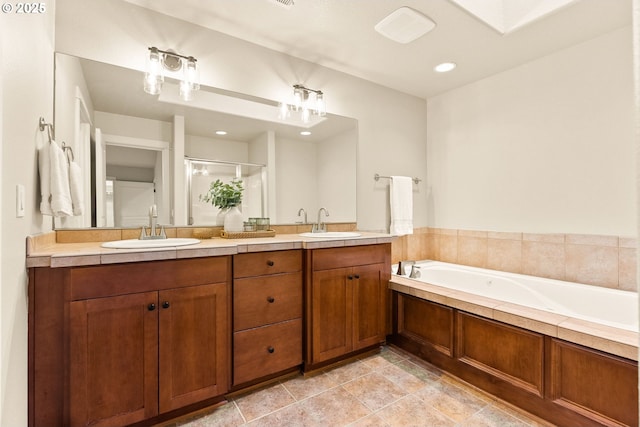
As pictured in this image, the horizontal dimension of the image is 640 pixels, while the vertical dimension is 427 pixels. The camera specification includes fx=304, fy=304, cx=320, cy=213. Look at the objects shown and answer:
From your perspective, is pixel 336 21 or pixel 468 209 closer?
pixel 336 21

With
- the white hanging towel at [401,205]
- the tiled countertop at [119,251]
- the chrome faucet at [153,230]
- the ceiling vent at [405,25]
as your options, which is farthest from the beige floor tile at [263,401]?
the ceiling vent at [405,25]

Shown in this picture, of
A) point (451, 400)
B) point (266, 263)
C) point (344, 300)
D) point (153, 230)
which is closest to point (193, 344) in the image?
point (266, 263)

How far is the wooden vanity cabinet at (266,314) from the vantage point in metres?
1.75

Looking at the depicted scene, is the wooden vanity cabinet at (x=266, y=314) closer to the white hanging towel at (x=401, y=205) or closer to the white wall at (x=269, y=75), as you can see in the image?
the white wall at (x=269, y=75)

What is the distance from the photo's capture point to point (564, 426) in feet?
4.97

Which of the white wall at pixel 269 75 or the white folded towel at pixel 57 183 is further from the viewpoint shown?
the white wall at pixel 269 75

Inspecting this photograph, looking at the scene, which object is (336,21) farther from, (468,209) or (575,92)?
(468,209)

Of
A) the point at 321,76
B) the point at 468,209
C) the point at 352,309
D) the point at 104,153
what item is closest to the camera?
the point at 104,153

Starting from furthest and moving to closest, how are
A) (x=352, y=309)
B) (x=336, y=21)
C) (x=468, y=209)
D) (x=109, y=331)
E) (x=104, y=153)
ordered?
(x=468, y=209) < (x=352, y=309) < (x=336, y=21) < (x=104, y=153) < (x=109, y=331)

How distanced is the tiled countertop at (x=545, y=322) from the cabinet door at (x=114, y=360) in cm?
176

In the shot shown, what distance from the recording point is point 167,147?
2.06 metres

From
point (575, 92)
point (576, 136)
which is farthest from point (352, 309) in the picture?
point (575, 92)

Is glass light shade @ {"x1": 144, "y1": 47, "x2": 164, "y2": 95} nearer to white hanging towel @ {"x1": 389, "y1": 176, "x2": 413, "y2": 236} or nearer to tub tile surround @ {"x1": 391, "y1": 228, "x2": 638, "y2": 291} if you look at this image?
white hanging towel @ {"x1": 389, "y1": 176, "x2": 413, "y2": 236}

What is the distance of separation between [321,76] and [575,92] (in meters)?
1.98
